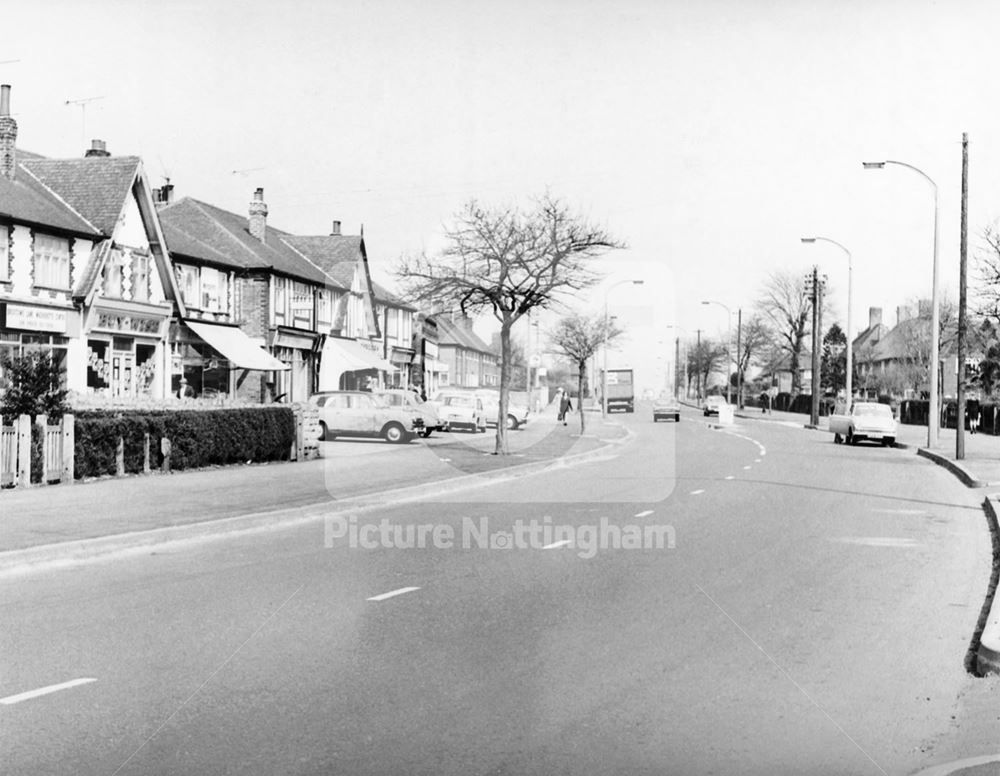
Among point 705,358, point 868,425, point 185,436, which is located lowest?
point 868,425

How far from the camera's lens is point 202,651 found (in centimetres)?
780

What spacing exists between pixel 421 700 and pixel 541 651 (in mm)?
1469

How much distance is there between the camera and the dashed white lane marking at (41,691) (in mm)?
6496

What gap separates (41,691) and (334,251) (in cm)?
5194

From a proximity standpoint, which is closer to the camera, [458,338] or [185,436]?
[185,436]

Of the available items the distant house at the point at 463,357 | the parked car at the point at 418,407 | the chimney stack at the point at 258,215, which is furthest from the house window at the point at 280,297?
the distant house at the point at 463,357

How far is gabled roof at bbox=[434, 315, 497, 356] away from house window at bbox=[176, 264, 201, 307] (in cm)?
5480

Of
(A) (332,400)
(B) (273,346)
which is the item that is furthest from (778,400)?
(A) (332,400)

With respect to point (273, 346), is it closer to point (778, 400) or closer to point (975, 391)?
point (975, 391)

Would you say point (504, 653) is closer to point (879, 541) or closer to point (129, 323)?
point (879, 541)

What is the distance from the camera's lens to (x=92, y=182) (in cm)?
3475

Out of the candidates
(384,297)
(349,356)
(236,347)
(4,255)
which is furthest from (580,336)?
(4,255)

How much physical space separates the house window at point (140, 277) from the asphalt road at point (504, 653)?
22792 mm

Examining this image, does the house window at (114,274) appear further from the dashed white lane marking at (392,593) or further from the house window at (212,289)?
the dashed white lane marking at (392,593)
